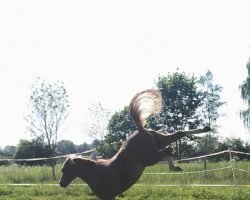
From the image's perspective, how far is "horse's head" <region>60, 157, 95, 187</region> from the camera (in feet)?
23.0

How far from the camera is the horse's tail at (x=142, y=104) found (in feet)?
21.8

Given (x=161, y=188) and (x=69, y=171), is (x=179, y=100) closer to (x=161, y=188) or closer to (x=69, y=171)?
(x=161, y=188)

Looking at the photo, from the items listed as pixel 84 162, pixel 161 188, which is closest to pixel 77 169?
pixel 84 162

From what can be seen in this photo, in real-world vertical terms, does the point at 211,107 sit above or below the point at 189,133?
above

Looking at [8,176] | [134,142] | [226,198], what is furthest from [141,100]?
[8,176]

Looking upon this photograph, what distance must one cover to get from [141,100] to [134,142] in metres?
0.66

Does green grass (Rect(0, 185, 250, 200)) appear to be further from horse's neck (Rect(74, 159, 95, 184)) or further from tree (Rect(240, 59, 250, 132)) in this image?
tree (Rect(240, 59, 250, 132))

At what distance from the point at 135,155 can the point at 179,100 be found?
36.8 m

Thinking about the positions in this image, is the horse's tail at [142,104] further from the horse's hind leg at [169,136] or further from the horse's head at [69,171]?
the horse's head at [69,171]

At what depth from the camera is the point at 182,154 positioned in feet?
135

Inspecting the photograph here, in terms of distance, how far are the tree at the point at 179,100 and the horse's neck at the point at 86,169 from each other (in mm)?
33793

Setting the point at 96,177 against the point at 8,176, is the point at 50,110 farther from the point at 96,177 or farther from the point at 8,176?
the point at 96,177

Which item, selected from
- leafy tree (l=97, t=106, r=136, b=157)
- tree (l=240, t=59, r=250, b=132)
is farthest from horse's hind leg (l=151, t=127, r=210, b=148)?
leafy tree (l=97, t=106, r=136, b=157)

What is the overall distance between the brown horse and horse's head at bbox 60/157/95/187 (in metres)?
0.02
